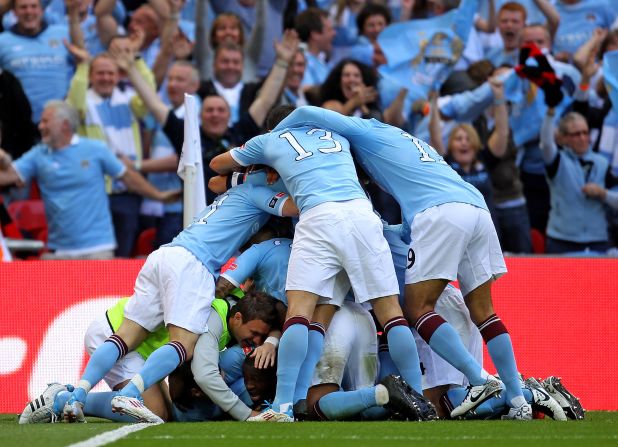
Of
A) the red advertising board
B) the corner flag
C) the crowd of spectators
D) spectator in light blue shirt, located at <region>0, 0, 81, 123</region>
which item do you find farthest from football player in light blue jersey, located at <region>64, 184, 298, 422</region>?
spectator in light blue shirt, located at <region>0, 0, 81, 123</region>

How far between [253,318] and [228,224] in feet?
2.18

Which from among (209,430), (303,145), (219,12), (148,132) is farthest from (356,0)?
(209,430)

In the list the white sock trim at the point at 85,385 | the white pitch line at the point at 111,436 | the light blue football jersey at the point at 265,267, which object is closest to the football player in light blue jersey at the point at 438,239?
the light blue football jersey at the point at 265,267

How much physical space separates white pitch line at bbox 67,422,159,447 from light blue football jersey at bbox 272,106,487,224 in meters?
2.00

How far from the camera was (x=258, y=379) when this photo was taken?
6379mm

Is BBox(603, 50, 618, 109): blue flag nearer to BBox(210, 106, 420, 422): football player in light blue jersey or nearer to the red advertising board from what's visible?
the red advertising board

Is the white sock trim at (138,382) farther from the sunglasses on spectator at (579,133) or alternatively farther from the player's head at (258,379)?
the sunglasses on spectator at (579,133)

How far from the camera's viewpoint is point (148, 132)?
35.6 feet

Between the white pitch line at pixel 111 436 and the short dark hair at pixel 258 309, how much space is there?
865 millimetres

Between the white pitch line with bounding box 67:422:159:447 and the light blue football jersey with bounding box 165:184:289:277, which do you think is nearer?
the white pitch line with bounding box 67:422:159:447

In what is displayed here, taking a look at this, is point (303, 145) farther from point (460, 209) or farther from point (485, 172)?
point (485, 172)

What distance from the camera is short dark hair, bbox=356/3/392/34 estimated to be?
11.7m

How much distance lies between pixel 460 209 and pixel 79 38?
5335 millimetres

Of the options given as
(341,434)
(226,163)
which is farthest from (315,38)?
(341,434)
